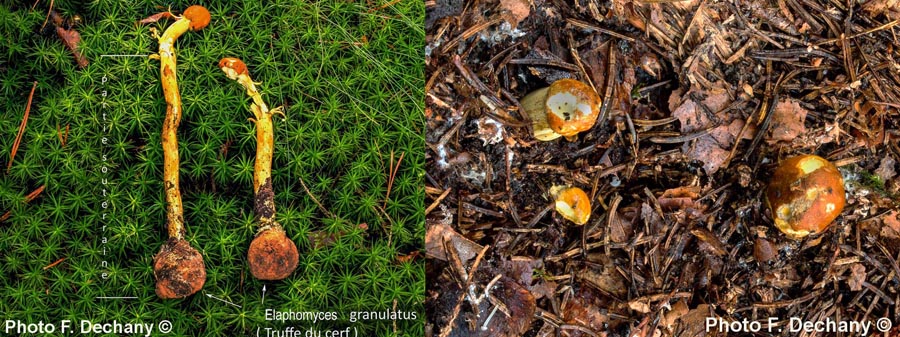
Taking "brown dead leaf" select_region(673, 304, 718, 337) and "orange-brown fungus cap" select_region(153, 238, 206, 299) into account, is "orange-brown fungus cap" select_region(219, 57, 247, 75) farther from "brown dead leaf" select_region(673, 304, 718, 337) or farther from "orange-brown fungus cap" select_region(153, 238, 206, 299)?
"brown dead leaf" select_region(673, 304, 718, 337)

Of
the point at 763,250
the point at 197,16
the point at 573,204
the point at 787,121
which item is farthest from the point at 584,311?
the point at 197,16

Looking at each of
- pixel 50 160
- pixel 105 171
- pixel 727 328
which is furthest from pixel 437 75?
pixel 727 328

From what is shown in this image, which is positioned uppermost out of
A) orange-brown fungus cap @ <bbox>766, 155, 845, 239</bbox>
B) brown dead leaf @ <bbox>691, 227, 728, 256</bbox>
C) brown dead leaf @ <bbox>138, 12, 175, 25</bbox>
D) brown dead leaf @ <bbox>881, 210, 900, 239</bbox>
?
brown dead leaf @ <bbox>138, 12, 175, 25</bbox>

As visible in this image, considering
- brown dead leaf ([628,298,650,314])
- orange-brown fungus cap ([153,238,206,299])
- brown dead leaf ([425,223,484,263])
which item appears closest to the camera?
orange-brown fungus cap ([153,238,206,299])

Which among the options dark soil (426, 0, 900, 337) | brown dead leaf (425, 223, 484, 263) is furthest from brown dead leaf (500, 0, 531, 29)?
brown dead leaf (425, 223, 484, 263)

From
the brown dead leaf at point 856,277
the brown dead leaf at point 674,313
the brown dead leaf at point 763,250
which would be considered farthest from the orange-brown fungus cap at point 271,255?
the brown dead leaf at point 856,277

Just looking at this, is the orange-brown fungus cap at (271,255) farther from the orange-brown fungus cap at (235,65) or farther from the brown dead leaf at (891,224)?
the brown dead leaf at (891,224)

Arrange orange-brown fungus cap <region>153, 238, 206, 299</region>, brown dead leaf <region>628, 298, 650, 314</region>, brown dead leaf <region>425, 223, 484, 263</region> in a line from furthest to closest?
brown dead leaf <region>628, 298, 650, 314</region> → brown dead leaf <region>425, 223, 484, 263</region> → orange-brown fungus cap <region>153, 238, 206, 299</region>
